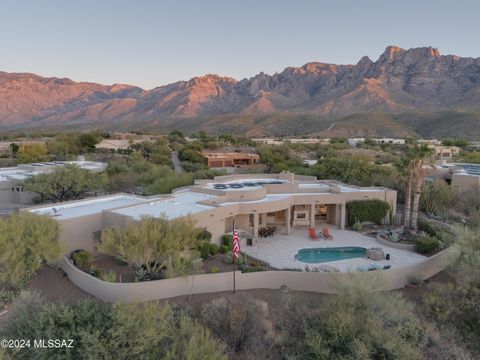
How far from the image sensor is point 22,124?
196 m

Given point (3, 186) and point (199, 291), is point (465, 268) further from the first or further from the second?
point (3, 186)

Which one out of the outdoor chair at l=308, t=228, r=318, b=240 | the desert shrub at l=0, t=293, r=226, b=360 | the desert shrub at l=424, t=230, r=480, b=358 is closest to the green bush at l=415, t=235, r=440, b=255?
the desert shrub at l=424, t=230, r=480, b=358

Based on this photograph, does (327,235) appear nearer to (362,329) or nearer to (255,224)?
(255,224)

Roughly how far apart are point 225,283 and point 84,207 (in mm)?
11856

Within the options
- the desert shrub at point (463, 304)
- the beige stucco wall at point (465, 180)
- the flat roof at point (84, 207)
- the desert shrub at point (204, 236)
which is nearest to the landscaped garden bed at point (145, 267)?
the desert shrub at point (204, 236)

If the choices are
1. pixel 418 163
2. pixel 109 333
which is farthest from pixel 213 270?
pixel 418 163

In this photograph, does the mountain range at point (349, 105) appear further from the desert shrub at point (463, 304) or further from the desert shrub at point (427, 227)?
the desert shrub at point (463, 304)

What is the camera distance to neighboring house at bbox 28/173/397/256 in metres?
19.3

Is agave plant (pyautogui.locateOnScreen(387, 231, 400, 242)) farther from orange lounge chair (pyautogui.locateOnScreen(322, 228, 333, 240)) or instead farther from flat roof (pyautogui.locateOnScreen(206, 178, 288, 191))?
flat roof (pyautogui.locateOnScreen(206, 178, 288, 191))

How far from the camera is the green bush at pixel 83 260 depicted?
55.5ft

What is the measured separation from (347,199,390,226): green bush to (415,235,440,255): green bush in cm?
548

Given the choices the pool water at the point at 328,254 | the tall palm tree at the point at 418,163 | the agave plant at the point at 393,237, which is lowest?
the pool water at the point at 328,254

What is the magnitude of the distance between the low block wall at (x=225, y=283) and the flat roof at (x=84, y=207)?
12.9 ft

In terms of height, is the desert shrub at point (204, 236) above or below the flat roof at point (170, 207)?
below
